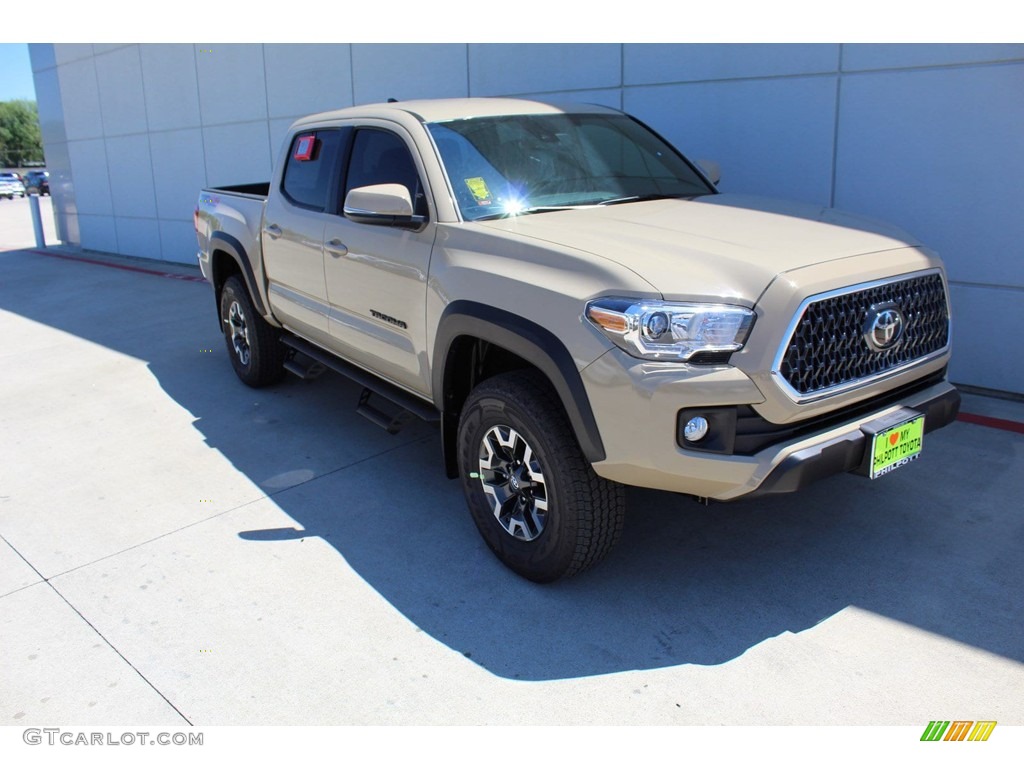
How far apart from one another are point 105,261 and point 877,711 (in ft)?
49.7

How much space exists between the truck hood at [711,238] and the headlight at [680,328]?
0.06 m

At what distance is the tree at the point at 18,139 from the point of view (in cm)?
7581

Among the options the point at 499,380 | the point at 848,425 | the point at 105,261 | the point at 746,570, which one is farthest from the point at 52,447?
the point at 105,261

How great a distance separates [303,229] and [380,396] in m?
1.11

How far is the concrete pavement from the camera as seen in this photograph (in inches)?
113

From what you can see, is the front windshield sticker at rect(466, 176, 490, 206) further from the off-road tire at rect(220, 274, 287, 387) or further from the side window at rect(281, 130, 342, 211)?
the off-road tire at rect(220, 274, 287, 387)

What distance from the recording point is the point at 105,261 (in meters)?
14.9

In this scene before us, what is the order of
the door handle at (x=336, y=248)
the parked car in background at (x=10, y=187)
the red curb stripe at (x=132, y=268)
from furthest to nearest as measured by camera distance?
the parked car in background at (x=10, y=187) < the red curb stripe at (x=132, y=268) < the door handle at (x=336, y=248)

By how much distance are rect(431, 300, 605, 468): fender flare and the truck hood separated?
371 mm

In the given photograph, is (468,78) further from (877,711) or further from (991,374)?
(877,711)

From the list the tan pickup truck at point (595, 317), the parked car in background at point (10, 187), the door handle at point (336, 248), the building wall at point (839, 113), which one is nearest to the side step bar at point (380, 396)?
the tan pickup truck at point (595, 317)

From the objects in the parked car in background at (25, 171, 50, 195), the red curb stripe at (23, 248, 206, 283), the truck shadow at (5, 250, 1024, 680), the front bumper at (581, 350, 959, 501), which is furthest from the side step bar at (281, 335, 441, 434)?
the parked car in background at (25, 171, 50, 195)

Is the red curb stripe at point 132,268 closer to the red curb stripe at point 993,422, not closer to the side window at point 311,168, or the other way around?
the side window at point 311,168

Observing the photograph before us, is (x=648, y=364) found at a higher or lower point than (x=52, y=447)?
higher
